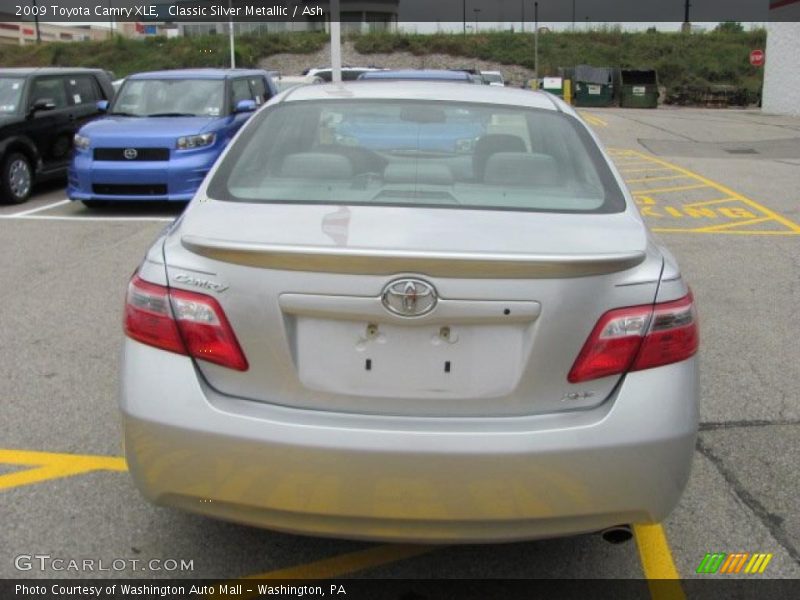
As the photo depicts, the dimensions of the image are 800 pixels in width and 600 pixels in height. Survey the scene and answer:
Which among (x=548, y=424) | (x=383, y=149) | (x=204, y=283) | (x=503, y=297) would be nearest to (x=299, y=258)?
(x=204, y=283)

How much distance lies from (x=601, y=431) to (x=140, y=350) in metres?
1.38

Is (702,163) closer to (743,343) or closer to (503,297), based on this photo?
(743,343)

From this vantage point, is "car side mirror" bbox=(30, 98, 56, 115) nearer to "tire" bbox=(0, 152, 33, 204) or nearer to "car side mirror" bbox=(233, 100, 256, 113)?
"tire" bbox=(0, 152, 33, 204)

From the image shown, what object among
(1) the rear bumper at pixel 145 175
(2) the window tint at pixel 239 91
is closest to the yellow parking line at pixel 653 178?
(2) the window tint at pixel 239 91

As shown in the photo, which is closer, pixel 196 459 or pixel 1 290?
pixel 196 459

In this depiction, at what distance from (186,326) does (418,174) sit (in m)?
1.12

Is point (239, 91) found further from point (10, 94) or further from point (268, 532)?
point (268, 532)

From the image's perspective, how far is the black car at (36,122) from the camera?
10773 mm

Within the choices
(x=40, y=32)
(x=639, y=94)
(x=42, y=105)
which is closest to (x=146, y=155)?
(x=42, y=105)

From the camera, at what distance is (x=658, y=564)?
3037 millimetres

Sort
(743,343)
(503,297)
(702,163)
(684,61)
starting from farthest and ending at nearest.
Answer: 1. (684,61)
2. (702,163)
3. (743,343)
4. (503,297)

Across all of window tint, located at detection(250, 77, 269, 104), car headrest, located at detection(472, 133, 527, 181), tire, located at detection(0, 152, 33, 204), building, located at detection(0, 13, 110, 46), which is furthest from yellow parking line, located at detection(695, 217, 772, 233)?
building, located at detection(0, 13, 110, 46)

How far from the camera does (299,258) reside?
2.36m

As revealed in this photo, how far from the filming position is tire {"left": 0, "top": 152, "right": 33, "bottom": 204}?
35.0 feet
